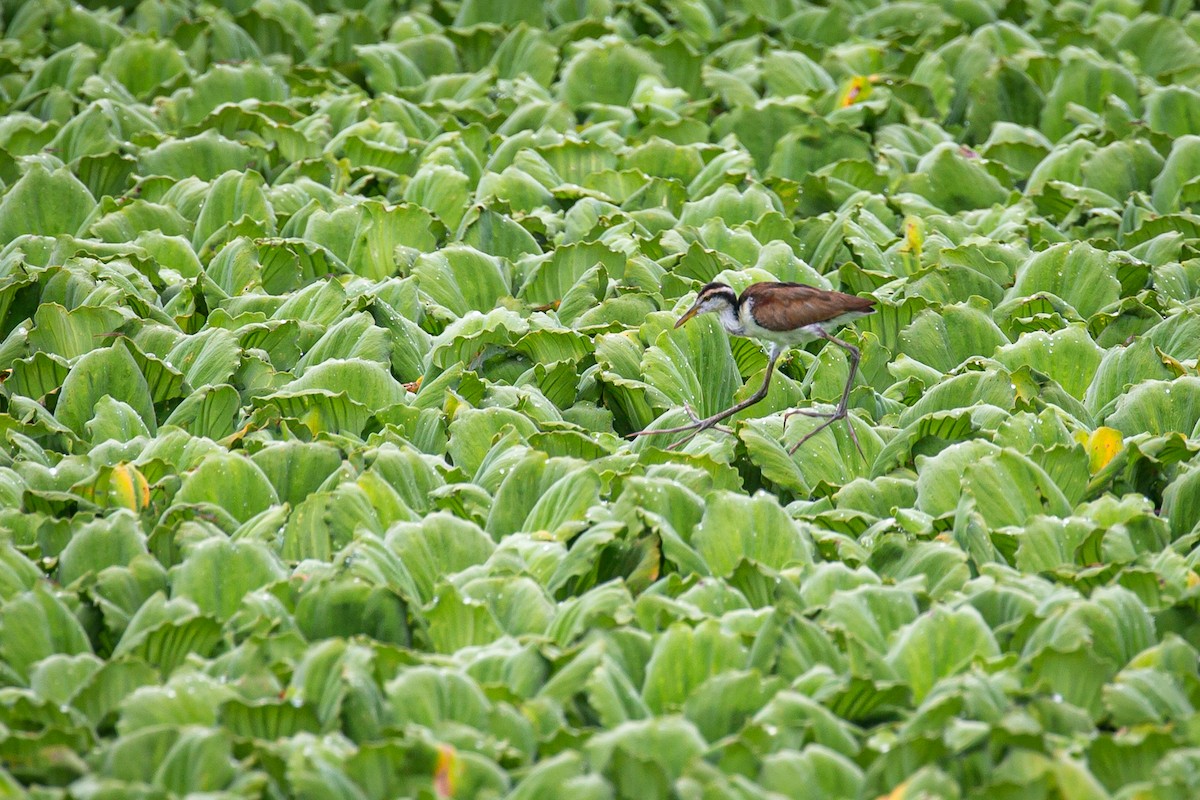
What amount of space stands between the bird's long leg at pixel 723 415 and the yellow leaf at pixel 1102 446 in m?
0.89

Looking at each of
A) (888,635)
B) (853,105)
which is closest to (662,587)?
(888,635)

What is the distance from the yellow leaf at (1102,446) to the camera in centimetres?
391

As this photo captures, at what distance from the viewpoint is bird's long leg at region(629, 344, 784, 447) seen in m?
4.09

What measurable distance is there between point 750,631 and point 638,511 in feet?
1.55

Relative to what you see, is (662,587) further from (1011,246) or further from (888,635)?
(1011,246)

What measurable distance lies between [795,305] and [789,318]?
0.04 meters

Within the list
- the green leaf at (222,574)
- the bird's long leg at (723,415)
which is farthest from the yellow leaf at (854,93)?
the green leaf at (222,574)

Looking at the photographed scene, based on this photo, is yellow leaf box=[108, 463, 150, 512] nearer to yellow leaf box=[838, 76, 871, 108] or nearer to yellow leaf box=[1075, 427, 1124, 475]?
yellow leaf box=[1075, 427, 1124, 475]

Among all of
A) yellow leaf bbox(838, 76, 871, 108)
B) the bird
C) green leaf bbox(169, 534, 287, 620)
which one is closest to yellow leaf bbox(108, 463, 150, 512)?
green leaf bbox(169, 534, 287, 620)

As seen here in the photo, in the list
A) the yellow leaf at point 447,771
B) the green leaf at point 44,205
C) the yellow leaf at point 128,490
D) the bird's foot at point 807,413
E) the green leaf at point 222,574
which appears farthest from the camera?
the green leaf at point 44,205

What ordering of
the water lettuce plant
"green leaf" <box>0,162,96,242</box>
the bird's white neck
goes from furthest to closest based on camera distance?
1. "green leaf" <box>0,162,96,242</box>
2. the bird's white neck
3. the water lettuce plant

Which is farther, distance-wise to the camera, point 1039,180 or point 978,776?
point 1039,180

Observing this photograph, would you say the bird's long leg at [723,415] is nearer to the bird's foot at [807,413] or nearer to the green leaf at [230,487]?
the bird's foot at [807,413]

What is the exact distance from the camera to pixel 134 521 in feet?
11.3
